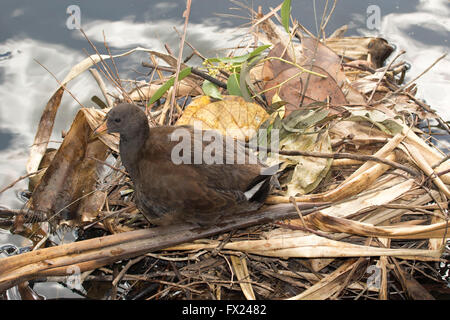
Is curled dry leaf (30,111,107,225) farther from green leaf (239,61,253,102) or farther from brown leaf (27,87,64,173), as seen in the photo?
green leaf (239,61,253,102)

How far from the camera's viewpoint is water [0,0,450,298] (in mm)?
2514

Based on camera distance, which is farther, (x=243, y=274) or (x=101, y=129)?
(x=101, y=129)

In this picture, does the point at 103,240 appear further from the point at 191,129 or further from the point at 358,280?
the point at 358,280

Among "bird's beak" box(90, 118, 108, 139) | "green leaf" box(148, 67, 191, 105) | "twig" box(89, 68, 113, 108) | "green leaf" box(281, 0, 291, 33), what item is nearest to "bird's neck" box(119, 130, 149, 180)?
"bird's beak" box(90, 118, 108, 139)

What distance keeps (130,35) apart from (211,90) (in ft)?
2.54

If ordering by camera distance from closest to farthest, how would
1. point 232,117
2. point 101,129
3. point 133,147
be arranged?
point 133,147, point 101,129, point 232,117

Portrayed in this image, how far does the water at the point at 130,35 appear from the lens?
2514mm

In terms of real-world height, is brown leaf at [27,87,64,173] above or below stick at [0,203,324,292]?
above

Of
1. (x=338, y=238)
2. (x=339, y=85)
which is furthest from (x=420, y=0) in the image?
(x=338, y=238)

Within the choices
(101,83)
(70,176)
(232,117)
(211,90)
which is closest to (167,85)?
(211,90)

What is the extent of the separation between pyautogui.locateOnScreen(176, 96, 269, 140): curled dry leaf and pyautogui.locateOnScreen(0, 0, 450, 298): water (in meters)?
0.67

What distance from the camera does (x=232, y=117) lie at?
2.12 meters

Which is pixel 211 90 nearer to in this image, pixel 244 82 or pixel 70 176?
pixel 244 82

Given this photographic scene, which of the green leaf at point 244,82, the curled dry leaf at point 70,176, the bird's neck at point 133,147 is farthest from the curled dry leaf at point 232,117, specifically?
the curled dry leaf at point 70,176
